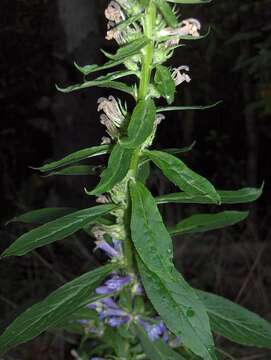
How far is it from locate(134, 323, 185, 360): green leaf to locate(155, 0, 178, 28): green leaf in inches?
29.7

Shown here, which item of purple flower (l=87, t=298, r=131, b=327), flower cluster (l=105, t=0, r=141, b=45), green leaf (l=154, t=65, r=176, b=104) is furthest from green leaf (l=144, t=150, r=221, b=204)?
purple flower (l=87, t=298, r=131, b=327)

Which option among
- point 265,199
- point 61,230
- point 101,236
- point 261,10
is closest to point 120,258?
point 101,236

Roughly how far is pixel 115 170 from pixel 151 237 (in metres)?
0.14

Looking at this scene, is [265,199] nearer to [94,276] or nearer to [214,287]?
[214,287]

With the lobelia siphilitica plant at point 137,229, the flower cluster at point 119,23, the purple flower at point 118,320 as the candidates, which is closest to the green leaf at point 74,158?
the lobelia siphilitica plant at point 137,229

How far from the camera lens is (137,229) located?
1.05 m

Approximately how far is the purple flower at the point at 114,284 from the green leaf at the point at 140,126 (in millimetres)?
429

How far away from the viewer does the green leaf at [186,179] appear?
1.03 meters

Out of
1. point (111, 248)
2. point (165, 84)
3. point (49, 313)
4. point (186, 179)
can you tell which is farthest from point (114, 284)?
point (165, 84)

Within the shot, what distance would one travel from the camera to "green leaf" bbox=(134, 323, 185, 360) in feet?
4.40

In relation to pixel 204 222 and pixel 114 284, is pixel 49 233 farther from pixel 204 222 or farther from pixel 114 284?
pixel 204 222

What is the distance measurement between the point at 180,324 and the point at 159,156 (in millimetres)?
327

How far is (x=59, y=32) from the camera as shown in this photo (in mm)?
3691

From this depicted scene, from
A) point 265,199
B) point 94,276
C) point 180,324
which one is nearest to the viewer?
point 180,324
